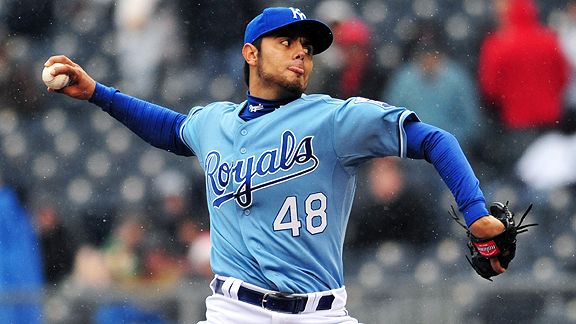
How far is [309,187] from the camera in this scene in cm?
378

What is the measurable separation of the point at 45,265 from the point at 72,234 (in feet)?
0.88

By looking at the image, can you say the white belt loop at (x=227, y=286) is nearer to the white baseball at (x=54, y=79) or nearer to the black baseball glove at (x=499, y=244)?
the black baseball glove at (x=499, y=244)

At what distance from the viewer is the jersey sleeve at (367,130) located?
360 cm

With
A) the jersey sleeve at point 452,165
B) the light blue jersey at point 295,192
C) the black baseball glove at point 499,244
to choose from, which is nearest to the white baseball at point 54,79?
the light blue jersey at point 295,192

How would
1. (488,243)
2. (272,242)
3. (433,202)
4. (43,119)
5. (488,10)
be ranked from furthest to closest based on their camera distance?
(43,119) < (488,10) < (433,202) < (272,242) < (488,243)

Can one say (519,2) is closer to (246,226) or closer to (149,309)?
(149,309)

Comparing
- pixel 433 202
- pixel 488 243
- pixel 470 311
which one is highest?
pixel 488 243

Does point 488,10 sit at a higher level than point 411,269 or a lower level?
higher

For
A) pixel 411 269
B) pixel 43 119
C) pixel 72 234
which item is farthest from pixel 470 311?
pixel 43 119

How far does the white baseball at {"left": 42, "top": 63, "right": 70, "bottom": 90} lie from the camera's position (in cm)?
412

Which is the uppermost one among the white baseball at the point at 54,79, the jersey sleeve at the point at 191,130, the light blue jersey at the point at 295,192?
the white baseball at the point at 54,79

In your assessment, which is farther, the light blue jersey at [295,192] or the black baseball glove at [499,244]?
the light blue jersey at [295,192]

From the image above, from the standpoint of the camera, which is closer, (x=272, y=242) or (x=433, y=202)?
(x=272, y=242)

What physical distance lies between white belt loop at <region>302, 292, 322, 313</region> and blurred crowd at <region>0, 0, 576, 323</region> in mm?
3121
